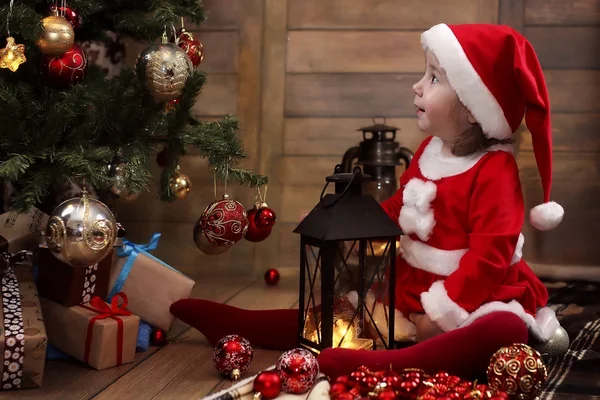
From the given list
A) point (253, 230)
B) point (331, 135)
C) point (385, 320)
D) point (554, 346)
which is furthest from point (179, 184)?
point (554, 346)

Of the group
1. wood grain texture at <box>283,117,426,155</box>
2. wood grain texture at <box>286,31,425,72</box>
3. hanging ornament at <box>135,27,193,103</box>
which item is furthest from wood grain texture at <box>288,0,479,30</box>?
hanging ornament at <box>135,27,193,103</box>

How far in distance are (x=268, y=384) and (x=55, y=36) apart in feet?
2.42

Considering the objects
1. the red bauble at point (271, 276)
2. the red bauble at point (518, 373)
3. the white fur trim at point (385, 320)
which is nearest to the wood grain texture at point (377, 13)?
the red bauble at point (271, 276)

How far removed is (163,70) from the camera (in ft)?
5.15

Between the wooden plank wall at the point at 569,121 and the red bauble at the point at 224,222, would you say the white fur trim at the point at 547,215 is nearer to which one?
the red bauble at the point at 224,222

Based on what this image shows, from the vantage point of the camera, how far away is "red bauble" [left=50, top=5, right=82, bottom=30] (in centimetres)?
149

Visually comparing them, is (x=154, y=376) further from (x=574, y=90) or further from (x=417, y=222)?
(x=574, y=90)

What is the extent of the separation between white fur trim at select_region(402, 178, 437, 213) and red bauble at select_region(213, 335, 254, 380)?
44 cm

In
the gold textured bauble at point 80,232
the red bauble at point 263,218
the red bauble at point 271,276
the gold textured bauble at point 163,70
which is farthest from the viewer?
the red bauble at point 271,276

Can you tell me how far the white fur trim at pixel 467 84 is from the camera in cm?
147

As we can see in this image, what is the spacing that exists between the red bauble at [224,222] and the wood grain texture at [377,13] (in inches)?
36.5

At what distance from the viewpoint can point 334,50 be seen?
7.92 ft

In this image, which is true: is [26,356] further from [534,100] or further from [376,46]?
[376,46]

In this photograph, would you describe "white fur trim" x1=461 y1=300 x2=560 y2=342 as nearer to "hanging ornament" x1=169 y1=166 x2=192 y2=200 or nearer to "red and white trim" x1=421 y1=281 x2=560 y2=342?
"red and white trim" x1=421 y1=281 x2=560 y2=342
